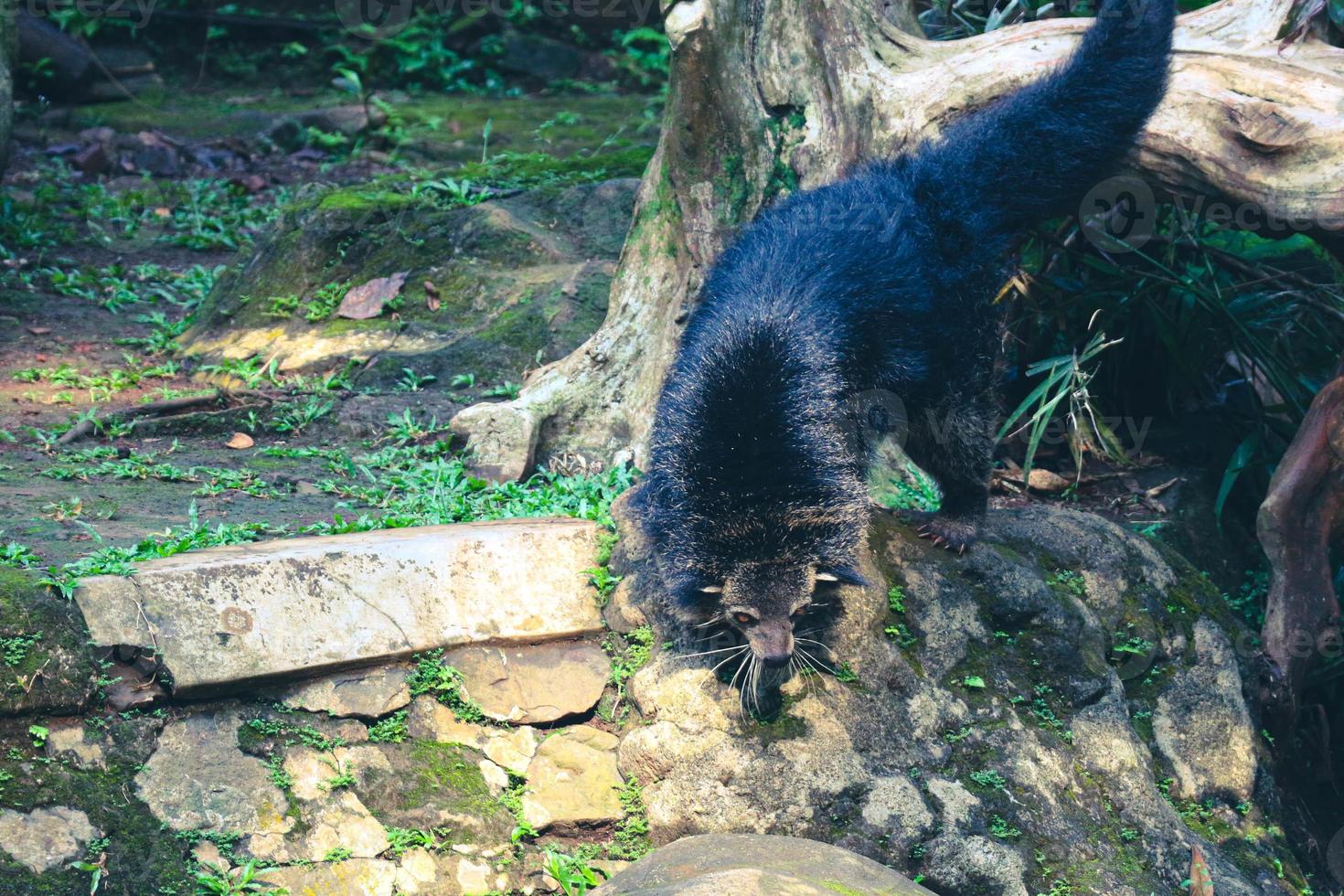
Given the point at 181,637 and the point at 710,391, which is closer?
the point at 181,637

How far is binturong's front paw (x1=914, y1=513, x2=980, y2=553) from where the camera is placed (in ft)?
14.3

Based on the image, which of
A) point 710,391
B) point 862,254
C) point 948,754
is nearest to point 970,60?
point 862,254

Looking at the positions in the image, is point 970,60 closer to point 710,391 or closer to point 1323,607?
point 710,391

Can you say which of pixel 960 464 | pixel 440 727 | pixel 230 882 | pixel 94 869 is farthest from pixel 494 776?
pixel 960 464

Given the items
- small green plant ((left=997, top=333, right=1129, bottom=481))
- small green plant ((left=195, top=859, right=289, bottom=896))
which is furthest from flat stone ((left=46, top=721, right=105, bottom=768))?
small green plant ((left=997, top=333, right=1129, bottom=481))

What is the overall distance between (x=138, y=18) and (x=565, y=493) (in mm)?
8145

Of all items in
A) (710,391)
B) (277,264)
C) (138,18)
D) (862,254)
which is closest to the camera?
(710,391)

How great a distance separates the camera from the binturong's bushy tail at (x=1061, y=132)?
428 cm

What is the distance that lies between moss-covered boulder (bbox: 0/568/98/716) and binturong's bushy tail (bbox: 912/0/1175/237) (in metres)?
3.01

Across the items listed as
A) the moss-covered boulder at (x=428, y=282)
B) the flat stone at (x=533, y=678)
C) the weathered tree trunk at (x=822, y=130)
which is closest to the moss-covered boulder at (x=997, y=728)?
the flat stone at (x=533, y=678)

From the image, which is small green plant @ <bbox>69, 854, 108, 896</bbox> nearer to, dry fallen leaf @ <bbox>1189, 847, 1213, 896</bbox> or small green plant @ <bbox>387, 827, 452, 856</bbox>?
small green plant @ <bbox>387, 827, 452, 856</bbox>

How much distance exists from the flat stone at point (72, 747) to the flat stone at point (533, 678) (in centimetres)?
102

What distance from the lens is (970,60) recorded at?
187 inches

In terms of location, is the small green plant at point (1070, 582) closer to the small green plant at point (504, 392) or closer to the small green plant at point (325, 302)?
the small green plant at point (504, 392)
